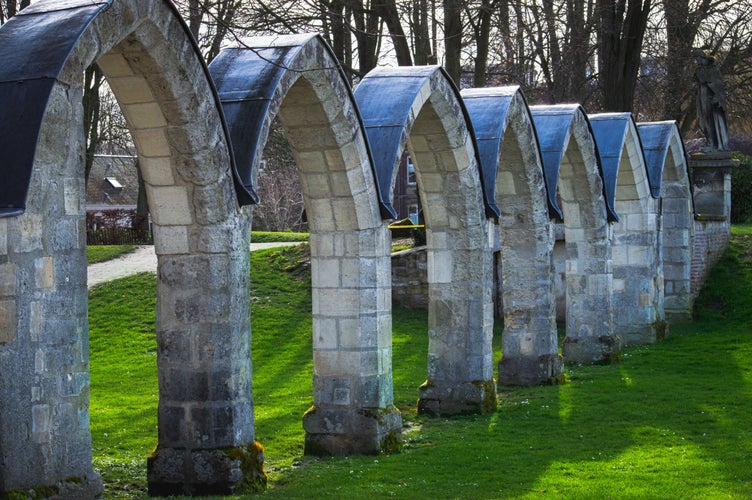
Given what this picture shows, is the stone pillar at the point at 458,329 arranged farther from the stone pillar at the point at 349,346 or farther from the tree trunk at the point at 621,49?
the tree trunk at the point at 621,49

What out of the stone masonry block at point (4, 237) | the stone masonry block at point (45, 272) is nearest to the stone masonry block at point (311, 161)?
the stone masonry block at point (45, 272)

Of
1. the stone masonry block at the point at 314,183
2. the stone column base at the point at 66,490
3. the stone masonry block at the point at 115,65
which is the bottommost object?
the stone column base at the point at 66,490

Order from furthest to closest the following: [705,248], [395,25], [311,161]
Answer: [705,248] < [395,25] < [311,161]

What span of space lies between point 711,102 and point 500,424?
477 inches

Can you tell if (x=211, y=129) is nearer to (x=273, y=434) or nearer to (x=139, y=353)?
(x=273, y=434)

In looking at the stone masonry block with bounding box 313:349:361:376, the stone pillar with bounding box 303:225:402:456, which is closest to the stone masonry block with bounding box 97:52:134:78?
the stone pillar with bounding box 303:225:402:456

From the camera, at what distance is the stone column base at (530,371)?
1310 centimetres

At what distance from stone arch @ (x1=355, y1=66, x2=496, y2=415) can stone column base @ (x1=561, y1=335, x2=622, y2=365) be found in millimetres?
3974

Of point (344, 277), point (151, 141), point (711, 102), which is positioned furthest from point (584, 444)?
point (711, 102)

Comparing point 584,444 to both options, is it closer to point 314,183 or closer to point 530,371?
point 314,183

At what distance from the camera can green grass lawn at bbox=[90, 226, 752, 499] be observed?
809cm

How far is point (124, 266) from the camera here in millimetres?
20531

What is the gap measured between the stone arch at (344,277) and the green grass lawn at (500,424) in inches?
12.8

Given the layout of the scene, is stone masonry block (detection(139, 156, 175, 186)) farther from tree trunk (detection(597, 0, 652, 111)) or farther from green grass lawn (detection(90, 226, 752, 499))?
tree trunk (detection(597, 0, 652, 111))
